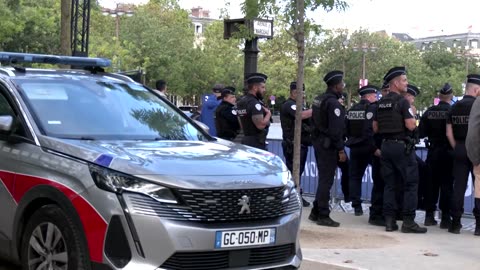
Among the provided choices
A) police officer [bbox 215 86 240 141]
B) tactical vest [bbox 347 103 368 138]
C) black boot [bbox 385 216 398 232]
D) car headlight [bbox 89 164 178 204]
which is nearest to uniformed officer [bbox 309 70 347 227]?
black boot [bbox 385 216 398 232]

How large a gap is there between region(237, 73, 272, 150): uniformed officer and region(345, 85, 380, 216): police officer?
1.39 m

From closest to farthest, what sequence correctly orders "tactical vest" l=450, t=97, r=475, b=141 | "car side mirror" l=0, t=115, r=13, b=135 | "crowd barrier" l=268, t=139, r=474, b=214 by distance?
"car side mirror" l=0, t=115, r=13, b=135
"tactical vest" l=450, t=97, r=475, b=141
"crowd barrier" l=268, t=139, r=474, b=214

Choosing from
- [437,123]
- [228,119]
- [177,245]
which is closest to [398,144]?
[437,123]

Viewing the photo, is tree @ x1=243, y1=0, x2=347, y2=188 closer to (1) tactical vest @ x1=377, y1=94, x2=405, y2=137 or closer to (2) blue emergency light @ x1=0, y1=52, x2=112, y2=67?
(1) tactical vest @ x1=377, y1=94, x2=405, y2=137

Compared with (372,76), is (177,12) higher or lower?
higher

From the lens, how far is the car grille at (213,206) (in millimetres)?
4258

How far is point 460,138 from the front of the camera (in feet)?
26.8

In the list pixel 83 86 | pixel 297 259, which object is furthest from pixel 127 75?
pixel 297 259

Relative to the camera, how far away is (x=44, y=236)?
468 cm

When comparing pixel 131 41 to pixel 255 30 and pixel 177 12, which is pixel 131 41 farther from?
pixel 255 30

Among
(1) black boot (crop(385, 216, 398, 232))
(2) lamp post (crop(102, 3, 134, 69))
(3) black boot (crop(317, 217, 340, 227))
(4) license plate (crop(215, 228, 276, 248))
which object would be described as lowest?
(3) black boot (crop(317, 217, 340, 227))

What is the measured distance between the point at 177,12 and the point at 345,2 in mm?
49917

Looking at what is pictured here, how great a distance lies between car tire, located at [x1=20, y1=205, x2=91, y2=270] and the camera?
4.39 m

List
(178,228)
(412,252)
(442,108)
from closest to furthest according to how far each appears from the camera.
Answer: (178,228)
(412,252)
(442,108)
